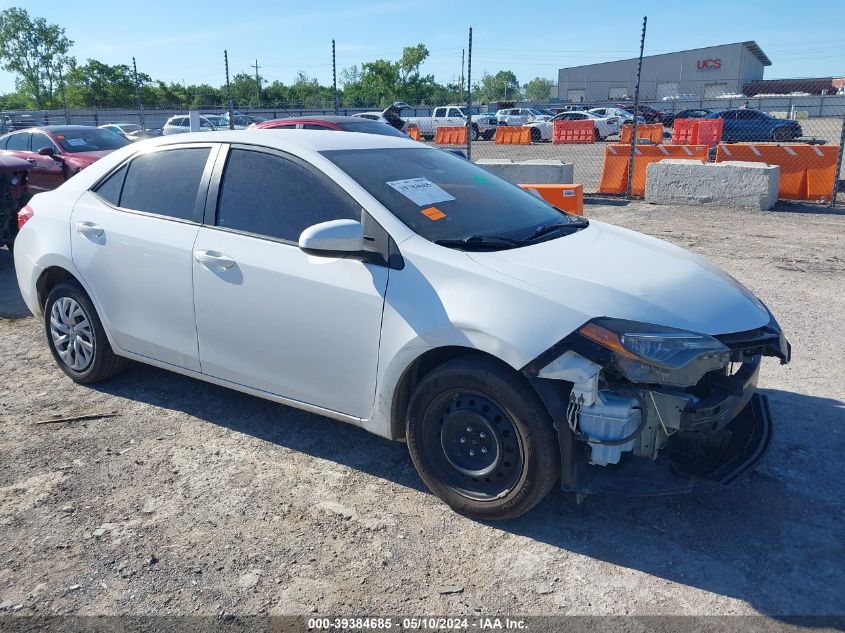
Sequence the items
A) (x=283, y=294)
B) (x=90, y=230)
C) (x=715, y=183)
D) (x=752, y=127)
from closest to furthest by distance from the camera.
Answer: (x=283, y=294) → (x=90, y=230) → (x=715, y=183) → (x=752, y=127)

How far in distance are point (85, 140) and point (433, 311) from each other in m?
11.6

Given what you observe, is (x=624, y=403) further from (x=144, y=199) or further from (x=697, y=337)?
(x=144, y=199)

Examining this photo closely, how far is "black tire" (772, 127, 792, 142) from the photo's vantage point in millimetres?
28469

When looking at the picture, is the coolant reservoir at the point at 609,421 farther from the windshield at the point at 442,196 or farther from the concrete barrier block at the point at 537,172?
the concrete barrier block at the point at 537,172

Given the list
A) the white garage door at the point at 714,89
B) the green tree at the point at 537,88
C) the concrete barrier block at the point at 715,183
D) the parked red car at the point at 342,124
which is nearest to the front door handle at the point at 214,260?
the parked red car at the point at 342,124

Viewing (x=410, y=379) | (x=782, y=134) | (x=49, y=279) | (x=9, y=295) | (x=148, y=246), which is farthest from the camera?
(x=782, y=134)

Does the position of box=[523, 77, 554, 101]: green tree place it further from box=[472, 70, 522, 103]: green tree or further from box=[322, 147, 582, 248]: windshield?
box=[322, 147, 582, 248]: windshield

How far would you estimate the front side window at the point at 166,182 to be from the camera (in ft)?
13.1

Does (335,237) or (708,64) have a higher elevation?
(708,64)

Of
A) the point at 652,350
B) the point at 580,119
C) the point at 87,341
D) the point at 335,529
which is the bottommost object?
the point at 335,529

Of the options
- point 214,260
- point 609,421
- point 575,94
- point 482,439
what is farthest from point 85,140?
point 575,94

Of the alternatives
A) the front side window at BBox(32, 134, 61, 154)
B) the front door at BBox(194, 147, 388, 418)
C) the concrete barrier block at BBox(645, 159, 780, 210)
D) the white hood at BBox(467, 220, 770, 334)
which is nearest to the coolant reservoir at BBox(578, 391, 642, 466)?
the white hood at BBox(467, 220, 770, 334)

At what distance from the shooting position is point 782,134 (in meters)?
28.8

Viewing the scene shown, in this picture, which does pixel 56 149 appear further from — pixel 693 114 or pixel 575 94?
pixel 575 94
